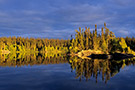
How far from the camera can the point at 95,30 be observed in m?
103

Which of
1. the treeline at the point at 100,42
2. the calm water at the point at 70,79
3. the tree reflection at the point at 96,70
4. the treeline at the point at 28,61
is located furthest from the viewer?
the treeline at the point at 100,42

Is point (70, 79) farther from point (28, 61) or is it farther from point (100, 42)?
point (100, 42)

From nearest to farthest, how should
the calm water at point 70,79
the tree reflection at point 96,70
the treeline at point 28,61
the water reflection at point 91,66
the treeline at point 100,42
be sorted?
the calm water at point 70,79 < the tree reflection at point 96,70 < the water reflection at point 91,66 < the treeline at point 28,61 < the treeline at point 100,42

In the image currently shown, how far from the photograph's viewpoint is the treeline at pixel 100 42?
86.9 m

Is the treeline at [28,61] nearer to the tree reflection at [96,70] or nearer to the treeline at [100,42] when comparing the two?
the tree reflection at [96,70]

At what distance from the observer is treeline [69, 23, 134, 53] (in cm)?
8688

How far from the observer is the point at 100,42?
9856cm

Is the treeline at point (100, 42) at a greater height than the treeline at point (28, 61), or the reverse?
the treeline at point (100, 42)

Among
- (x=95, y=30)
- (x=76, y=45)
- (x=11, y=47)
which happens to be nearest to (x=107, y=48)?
(x=95, y=30)

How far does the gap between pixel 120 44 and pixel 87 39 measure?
79.6 ft

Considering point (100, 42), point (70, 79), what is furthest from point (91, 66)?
point (100, 42)

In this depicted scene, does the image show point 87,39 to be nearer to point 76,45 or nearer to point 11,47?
point 76,45

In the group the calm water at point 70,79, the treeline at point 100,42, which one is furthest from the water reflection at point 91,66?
the treeline at point 100,42

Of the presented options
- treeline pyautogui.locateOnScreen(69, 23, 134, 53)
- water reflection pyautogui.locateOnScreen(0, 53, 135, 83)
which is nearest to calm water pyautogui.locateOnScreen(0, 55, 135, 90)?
water reflection pyautogui.locateOnScreen(0, 53, 135, 83)
